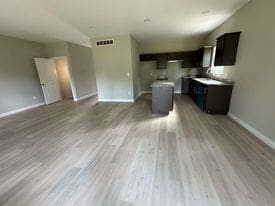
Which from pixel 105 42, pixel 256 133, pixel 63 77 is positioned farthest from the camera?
pixel 63 77

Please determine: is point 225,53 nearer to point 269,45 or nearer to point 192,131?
point 269,45

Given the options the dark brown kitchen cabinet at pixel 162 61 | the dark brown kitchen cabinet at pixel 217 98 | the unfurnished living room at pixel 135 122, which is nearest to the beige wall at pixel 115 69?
the unfurnished living room at pixel 135 122

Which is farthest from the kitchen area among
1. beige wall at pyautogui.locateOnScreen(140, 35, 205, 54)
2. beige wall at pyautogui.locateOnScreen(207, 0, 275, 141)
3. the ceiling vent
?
the ceiling vent

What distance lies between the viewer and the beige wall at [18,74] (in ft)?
15.9

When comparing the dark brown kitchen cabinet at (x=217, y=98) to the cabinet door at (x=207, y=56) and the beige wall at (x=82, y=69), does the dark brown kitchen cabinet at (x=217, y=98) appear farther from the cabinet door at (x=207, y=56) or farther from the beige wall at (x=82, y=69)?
the beige wall at (x=82, y=69)

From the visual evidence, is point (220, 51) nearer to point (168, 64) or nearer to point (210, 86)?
point (210, 86)

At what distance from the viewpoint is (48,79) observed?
6.39 metres

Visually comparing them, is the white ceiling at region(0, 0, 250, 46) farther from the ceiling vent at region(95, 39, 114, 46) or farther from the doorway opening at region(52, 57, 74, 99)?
the doorway opening at region(52, 57, 74, 99)

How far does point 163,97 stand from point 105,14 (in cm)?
289

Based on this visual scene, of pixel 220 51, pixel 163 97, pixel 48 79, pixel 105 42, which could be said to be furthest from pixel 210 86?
pixel 48 79

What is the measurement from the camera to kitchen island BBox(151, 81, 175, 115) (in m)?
4.27

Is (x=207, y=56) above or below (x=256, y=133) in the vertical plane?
above

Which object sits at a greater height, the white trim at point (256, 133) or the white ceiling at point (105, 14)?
the white ceiling at point (105, 14)

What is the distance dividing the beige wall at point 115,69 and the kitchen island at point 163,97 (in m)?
1.84
